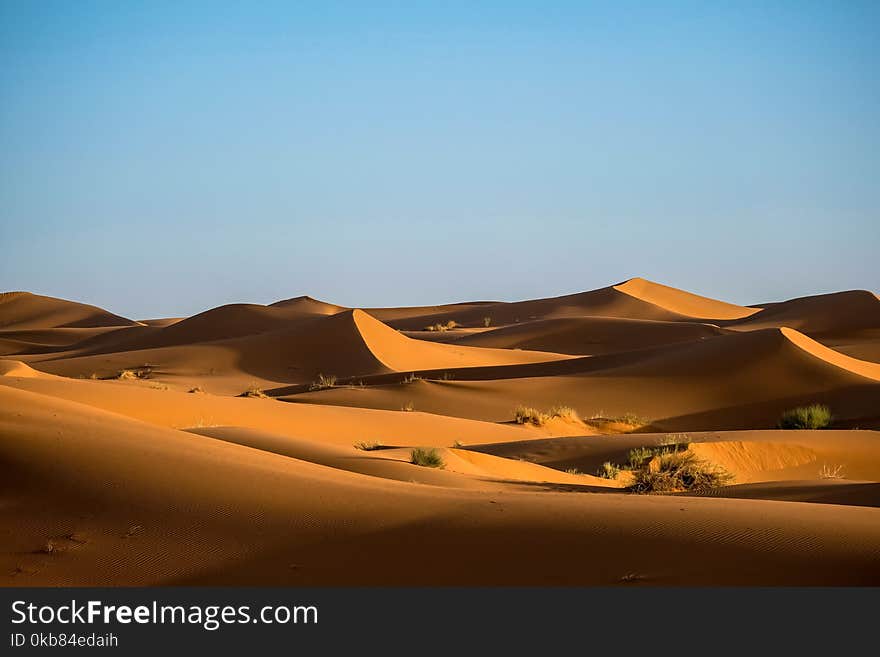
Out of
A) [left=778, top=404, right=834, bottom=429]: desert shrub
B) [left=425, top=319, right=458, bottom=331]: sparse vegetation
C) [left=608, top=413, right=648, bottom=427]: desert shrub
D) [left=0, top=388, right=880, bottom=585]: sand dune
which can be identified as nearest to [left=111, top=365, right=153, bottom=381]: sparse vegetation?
[left=608, top=413, right=648, bottom=427]: desert shrub

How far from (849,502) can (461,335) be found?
46051 mm

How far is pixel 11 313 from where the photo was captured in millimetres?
89562

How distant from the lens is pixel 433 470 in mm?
13812

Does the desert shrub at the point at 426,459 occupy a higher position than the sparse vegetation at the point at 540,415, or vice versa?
the sparse vegetation at the point at 540,415

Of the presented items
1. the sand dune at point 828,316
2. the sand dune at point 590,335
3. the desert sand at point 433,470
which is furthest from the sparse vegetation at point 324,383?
the sand dune at point 828,316

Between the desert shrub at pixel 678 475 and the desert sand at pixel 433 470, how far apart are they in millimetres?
214

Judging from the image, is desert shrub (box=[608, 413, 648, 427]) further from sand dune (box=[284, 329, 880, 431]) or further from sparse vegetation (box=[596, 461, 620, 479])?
sparse vegetation (box=[596, 461, 620, 479])

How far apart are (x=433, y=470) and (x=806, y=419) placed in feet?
42.4

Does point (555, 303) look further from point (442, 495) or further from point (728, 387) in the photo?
point (442, 495)

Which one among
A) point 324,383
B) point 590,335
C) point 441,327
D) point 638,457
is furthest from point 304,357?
point 441,327

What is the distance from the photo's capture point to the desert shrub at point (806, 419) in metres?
24.0

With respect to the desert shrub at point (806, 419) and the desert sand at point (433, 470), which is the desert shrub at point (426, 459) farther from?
the desert shrub at point (806, 419)

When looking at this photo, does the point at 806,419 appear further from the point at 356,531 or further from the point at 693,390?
the point at 356,531

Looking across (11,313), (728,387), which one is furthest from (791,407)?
(11,313)
